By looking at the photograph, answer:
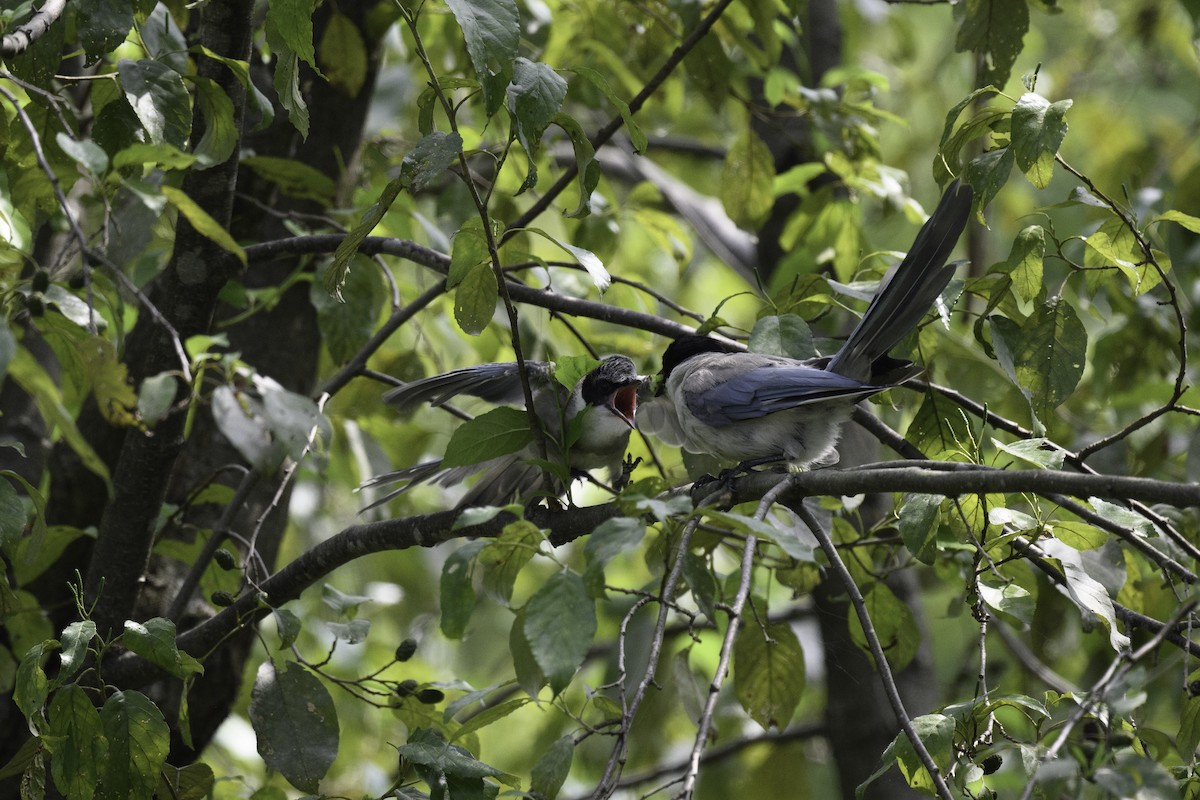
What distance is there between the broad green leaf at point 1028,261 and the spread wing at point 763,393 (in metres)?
0.53

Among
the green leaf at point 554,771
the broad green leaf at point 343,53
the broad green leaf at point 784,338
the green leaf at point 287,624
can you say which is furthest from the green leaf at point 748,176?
the green leaf at point 554,771

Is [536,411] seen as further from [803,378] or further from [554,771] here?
[554,771]

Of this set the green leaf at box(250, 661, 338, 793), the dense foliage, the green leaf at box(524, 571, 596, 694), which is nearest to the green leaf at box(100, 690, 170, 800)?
the dense foliage

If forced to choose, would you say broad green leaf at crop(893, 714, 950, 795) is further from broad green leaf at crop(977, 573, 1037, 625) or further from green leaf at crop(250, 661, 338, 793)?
green leaf at crop(250, 661, 338, 793)

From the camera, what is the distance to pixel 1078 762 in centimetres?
180

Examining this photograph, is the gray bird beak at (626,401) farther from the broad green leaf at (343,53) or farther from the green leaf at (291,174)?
the broad green leaf at (343,53)

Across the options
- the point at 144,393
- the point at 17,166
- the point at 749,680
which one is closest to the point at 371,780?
the point at 749,680

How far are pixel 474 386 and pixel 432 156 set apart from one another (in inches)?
67.0

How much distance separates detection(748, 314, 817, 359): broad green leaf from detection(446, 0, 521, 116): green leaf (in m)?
1.04

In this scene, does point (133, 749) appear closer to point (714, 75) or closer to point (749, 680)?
point (749, 680)

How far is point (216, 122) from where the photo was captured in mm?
2521

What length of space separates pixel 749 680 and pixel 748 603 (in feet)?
1.00

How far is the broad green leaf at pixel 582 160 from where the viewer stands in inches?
87.1

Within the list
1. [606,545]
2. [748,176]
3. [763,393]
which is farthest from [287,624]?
[748,176]
